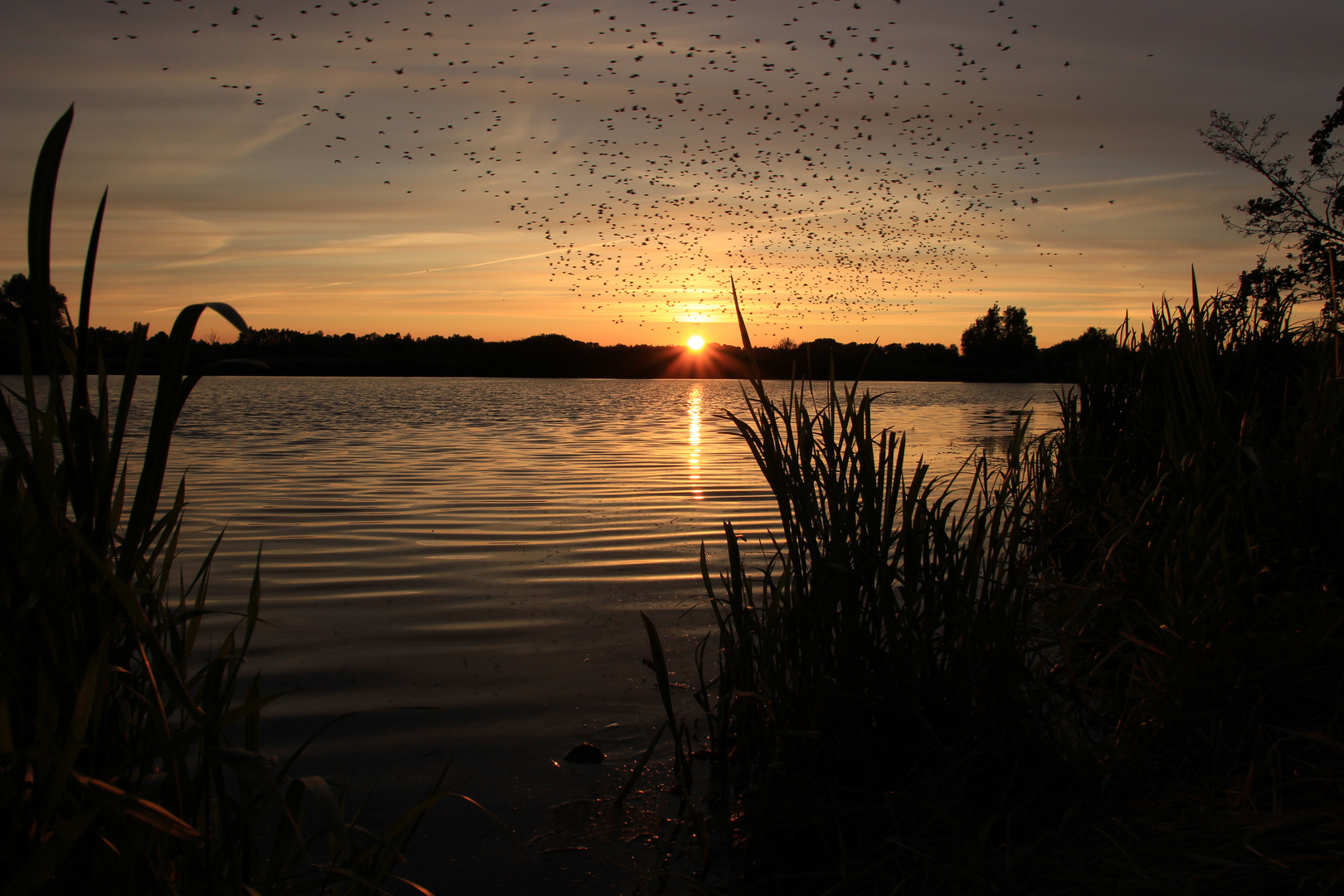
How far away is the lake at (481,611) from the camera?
8.72 ft

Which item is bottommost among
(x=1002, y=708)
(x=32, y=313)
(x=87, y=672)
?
(x=1002, y=708)

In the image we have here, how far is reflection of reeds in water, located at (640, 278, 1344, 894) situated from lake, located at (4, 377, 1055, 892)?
1.88 feet

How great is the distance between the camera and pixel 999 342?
3895 inches

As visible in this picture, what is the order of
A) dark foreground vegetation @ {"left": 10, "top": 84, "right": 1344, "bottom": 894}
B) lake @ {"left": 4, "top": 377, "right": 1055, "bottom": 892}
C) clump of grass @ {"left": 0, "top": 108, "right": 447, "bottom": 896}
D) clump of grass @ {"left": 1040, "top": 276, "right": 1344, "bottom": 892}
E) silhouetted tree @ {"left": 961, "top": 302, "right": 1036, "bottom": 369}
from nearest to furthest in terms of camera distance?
clump of grass @ {"left": 0, "top": 108, "right": 447, "bottom": 896} < dark foreground vegetation @ {"left": 10, "top": 84, "right": 1344, "bottom": 894} < clump of grass @ {"left": 1040, "top": 276, "right": 1344, "bottom": 892} < lake @ {"left": 4, "top": 377, "right": 1055, "bottom": 892} < silhouetted tree @ {"left": 961, "top": 302, "right": 1036, "bottom": 369}

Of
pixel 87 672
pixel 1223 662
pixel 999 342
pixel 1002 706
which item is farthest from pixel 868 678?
pixel 999 342

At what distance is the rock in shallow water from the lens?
299cm

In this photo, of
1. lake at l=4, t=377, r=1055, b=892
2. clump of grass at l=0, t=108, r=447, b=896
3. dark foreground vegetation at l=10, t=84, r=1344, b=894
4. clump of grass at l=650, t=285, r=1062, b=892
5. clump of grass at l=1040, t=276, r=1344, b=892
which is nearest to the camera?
clump of grass at l=0, t=108, r=447, b=896

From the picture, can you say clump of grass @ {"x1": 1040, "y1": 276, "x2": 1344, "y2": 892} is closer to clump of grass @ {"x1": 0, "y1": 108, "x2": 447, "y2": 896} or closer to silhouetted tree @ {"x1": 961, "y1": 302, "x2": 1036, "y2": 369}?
clump of grass @ {"x1": 0, "y1": 108, "x2": 447, "y2": 896}

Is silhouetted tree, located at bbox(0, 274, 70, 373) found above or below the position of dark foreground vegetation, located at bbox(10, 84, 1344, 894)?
above

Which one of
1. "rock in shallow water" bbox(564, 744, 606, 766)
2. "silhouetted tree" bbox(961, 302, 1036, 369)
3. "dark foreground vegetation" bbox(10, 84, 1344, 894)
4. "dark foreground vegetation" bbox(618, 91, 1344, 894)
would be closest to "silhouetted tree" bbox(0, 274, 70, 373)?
"dark foreground vegetation" bbox(10, 84, 1344, 894)

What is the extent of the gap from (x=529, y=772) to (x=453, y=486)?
6.87 m

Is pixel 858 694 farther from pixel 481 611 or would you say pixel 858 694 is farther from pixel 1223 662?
pixel 481 611

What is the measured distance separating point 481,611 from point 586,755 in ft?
6.34

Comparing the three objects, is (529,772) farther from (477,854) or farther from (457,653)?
(457,653)
